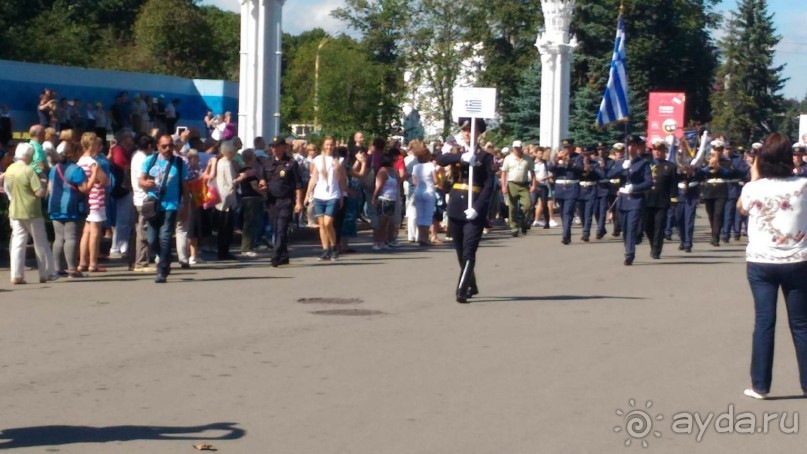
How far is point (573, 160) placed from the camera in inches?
1022

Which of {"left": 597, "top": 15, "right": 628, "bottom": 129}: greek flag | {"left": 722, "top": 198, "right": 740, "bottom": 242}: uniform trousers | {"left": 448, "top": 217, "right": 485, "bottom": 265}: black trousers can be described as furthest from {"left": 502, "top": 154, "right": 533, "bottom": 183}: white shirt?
{"left": 448, "top": 217, "right": 485, "bottom": 265}: black trousers

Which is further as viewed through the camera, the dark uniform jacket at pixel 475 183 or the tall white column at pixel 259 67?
the tall white column at pixel 259 67

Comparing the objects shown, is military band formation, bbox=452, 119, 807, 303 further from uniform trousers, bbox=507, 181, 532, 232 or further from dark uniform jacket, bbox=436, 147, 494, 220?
dark uniform jacket, bbox=436, 147, 494, 220

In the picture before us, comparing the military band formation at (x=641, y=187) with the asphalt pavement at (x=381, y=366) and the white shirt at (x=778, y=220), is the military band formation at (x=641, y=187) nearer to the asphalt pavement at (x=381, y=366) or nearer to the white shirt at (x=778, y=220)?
the asphalt pavement at (x=381, y=366)

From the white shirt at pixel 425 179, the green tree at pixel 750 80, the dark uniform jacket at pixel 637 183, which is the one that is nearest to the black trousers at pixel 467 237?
the dark uniform jacket at pixel 637 183

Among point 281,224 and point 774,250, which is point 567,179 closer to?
point 281,224

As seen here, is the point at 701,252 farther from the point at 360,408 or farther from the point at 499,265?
the point at 360,408

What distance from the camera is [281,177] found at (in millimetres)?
18500

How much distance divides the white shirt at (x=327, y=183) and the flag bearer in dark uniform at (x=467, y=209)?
405cm

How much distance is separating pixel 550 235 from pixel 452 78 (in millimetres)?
24395

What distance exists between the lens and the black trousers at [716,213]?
24734mm

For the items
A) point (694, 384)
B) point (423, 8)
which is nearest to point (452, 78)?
point (423, 8)

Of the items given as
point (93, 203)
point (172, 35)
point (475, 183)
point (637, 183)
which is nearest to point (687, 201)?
point (637, 183)

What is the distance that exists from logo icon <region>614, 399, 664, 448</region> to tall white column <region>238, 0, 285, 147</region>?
16.8 metres
